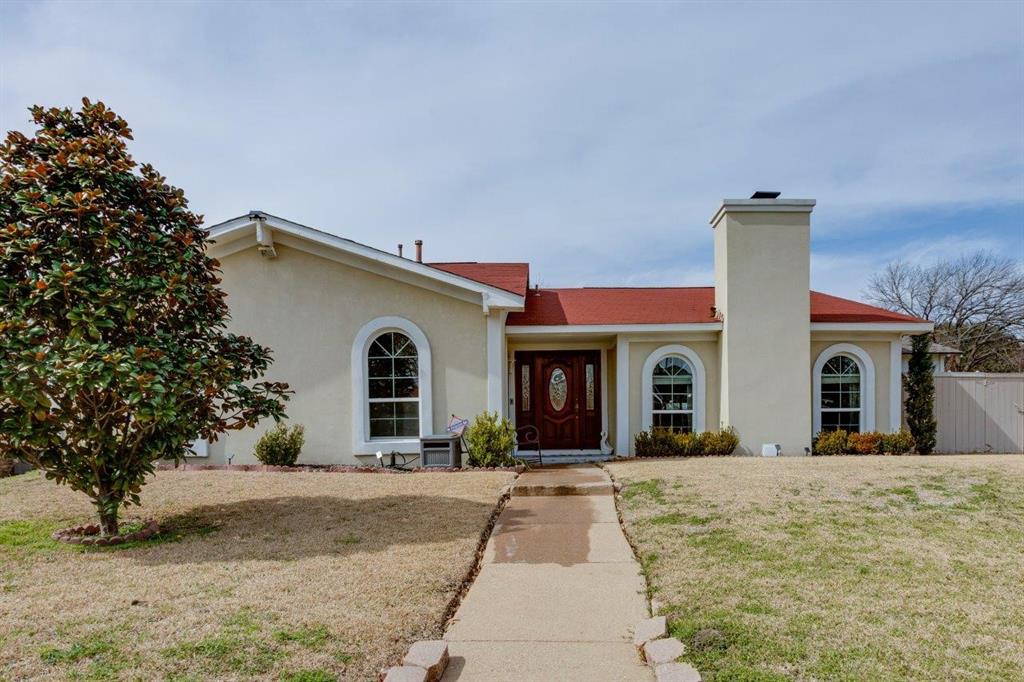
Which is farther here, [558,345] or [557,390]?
[557,390]

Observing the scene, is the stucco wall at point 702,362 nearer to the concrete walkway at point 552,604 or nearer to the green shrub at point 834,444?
the green shrub at point 834,444

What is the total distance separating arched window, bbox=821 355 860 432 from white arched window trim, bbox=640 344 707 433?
8.55 ft

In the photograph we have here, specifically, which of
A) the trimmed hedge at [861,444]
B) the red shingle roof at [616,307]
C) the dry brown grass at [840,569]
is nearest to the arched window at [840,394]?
the trimmed hedge at [861,444]

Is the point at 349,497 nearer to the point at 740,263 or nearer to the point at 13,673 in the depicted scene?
the point at 13,673

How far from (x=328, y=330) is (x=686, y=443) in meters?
7.31

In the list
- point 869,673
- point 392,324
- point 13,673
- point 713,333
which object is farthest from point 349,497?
point 713,333

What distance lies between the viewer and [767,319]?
40.6 feet

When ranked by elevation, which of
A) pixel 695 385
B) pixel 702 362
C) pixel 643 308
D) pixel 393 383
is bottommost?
pixel 695 385

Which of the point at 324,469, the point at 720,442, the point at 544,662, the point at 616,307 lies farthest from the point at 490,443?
the point at 544,662

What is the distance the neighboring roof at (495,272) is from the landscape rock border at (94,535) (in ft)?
27.9

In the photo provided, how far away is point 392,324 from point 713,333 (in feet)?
21.7

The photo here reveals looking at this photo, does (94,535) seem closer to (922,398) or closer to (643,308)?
(643,308)

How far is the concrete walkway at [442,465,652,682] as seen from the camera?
376 centimetres

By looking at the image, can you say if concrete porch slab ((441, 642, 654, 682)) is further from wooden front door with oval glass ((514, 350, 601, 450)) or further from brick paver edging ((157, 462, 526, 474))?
wooden front door with oval glass ((514, 350, 601, 450))
